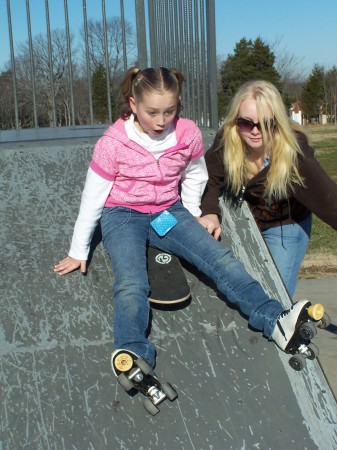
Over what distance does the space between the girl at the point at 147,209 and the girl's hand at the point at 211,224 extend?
0.36 ft

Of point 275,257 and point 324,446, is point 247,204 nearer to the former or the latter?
point 275,257

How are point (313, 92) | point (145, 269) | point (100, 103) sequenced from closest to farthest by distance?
1. point (145, 269)
2. point (100, 103)
3. point (313, 92)

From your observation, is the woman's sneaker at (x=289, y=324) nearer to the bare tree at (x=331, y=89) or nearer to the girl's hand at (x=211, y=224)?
the girl's hand at (x=211, y=224)

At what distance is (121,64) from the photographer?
559cm

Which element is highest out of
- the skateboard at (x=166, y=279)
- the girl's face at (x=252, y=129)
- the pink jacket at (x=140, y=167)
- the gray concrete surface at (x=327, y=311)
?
the girl's face at (x=252, y=129)

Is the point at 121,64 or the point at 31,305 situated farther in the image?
the point at 121,64

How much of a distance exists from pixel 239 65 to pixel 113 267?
1758 inches

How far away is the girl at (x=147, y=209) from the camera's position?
2781mm

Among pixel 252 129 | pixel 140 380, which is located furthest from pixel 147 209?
pixel 140 380

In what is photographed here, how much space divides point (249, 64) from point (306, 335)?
45.5 m

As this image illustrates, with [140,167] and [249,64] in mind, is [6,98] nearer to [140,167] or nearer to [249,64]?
[140,167]

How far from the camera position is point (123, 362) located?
8.02ft

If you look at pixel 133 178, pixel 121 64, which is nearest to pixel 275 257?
pixel 133 178

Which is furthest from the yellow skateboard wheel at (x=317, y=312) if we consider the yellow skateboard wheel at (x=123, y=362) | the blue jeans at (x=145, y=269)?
the yellow skateboard wheel at (x=123, y=362)
